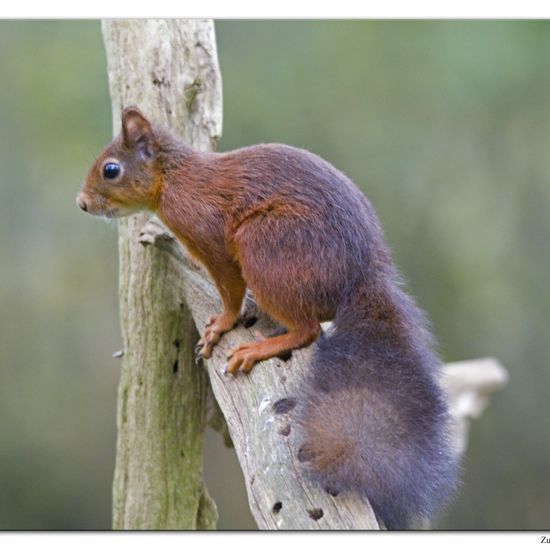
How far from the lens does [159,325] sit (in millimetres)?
2762

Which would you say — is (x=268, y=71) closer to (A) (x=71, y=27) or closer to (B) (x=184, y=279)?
(A) (x=71, y=27)

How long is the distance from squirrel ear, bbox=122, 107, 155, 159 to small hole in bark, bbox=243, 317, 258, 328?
1.69 feet

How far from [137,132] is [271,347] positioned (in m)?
0.68

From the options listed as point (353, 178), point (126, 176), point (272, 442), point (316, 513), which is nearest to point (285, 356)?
point (272, 442)

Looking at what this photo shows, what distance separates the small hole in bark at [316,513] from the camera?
1682mm

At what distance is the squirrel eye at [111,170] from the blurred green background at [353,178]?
8.61ft

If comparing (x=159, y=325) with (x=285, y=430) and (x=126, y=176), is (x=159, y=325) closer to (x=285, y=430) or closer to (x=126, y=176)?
(x=126, y=176)

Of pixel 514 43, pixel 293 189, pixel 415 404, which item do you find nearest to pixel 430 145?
pixel 514 43

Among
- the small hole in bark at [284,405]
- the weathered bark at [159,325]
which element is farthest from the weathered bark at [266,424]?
the weathered bark at [159,325]

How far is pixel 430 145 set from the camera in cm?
524

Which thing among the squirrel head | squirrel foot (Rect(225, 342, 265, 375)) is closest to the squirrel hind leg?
squirrel foot (Rect(225, 342, 265, 375))

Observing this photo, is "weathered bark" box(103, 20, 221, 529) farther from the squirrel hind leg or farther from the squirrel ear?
the squirrel hind leg

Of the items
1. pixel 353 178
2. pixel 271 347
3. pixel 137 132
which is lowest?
pixel 353 178

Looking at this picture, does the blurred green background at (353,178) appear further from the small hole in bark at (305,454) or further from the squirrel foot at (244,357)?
the small hole in bark at (305,454)
